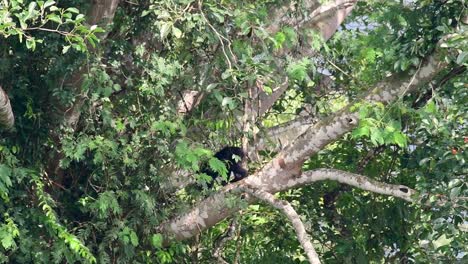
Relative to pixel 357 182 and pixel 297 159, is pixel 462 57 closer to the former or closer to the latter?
pixel 357 182

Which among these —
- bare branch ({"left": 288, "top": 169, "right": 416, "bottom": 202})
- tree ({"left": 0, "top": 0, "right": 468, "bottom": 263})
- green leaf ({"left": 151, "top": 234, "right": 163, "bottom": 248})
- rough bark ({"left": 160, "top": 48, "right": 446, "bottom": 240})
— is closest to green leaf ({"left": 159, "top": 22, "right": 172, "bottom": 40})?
tree ({"left": 0, "top": 0, "right": 468, "bottom": 263})

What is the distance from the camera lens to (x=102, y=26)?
4730mm

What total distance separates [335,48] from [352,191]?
1.05 metres

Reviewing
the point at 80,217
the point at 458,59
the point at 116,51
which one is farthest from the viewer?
the point at 80,217

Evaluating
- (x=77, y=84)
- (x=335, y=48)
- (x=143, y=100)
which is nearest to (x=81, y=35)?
(x=77, y=84)

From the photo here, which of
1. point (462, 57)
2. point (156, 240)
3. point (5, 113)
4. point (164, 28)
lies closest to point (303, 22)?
point (164, 28)

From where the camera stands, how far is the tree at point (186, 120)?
4.74 metres

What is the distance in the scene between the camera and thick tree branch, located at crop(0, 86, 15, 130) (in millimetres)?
4139

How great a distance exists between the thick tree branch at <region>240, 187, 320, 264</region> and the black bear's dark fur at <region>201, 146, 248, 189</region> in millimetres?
391

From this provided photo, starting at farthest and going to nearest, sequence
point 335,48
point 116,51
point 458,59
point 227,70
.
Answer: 1. point 335,48
2. point 116,51
3. point 227,70
4. point 458,59

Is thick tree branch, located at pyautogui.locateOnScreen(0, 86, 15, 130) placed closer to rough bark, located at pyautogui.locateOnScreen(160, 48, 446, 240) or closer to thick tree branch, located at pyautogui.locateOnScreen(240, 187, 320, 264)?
rough bark, located at pyautogui.locateOnScreen(160, 48, 446, 240)

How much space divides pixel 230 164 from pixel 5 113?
185 cm

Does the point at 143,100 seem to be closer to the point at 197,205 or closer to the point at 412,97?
the point at 197,205

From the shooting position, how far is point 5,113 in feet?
14.2
